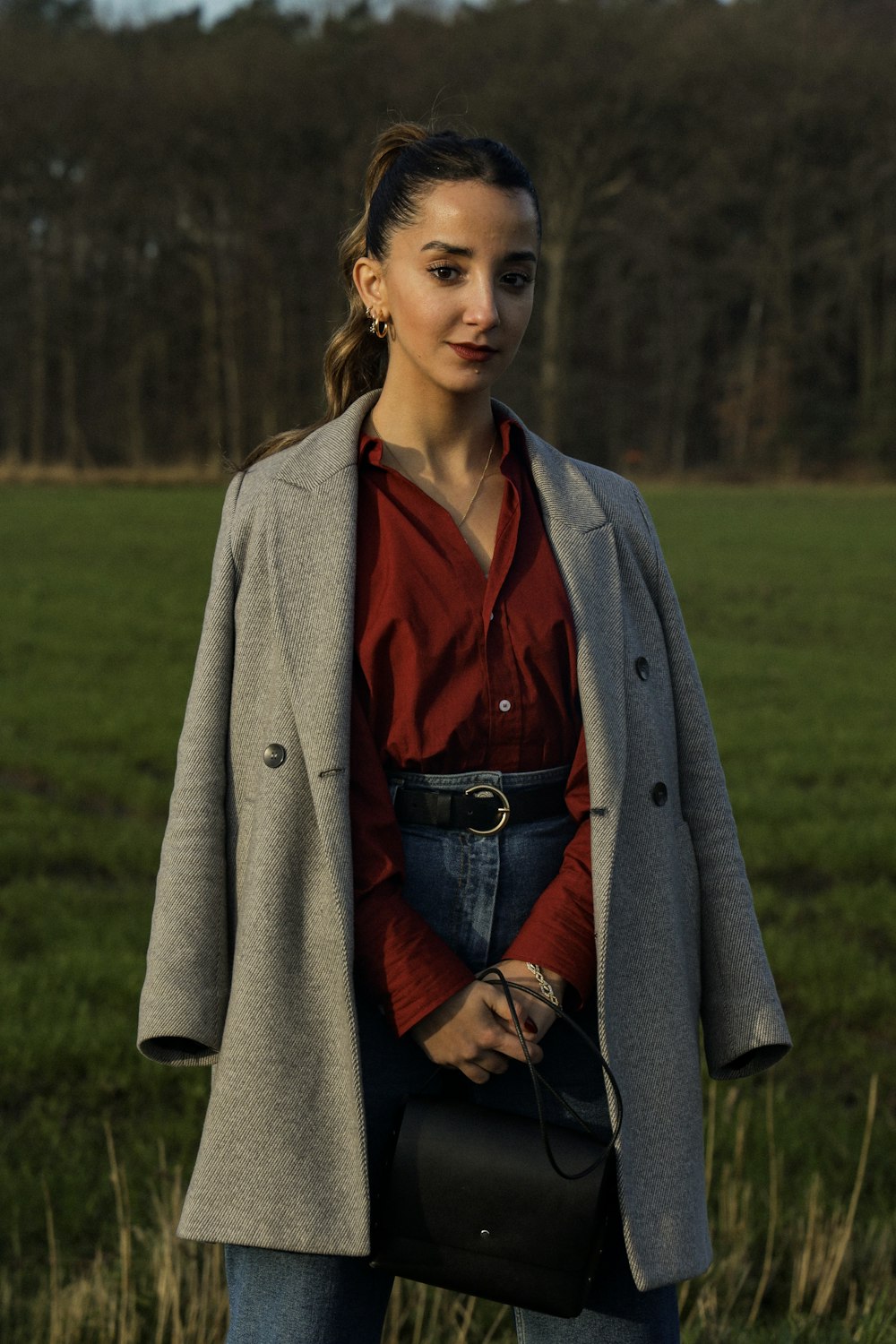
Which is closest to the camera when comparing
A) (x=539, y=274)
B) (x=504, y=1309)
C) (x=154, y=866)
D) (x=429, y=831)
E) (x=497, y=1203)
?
(x=497, y=1203)

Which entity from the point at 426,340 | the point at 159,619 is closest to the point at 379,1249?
the point at 426,340

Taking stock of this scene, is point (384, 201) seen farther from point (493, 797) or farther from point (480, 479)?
point (493, 797)

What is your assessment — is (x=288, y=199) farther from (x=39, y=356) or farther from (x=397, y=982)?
(x=397, y=982)

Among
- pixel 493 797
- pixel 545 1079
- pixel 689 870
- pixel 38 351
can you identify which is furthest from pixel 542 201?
pixel 545 1079

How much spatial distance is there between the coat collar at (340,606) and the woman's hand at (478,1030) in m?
0.20

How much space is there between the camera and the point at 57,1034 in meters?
5.19

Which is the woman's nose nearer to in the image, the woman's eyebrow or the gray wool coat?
the woman's eyebrow

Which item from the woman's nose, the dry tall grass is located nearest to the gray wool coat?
the woman's nose

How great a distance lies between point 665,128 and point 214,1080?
4144 cm

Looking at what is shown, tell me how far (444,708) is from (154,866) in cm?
546

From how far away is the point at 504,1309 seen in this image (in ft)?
12.0

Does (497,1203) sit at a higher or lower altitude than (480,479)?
lower

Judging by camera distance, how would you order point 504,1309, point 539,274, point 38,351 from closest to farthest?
point 504,1309, point 539,274, point 38,351

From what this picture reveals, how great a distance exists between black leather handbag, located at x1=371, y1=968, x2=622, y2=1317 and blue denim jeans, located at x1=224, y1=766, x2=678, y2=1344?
65 mm
